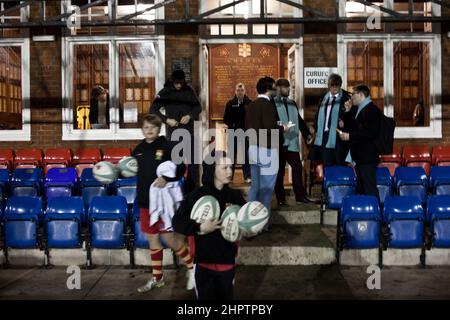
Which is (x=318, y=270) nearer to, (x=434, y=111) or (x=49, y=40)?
(x=434, y=111)

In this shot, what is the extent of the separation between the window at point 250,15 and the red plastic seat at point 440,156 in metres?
3.36

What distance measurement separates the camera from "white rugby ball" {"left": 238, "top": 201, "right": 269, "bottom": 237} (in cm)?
503

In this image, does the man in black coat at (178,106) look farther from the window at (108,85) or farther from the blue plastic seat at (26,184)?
the window at (108,85)

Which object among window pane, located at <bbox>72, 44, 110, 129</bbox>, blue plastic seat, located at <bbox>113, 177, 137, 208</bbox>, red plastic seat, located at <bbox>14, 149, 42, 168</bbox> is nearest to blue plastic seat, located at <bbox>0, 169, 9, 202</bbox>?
red plastic seat, located at <bbox>14, 149, 42, 168</bbox>

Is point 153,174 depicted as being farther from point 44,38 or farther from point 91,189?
point 44,38

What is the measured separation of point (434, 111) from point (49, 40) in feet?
24.3

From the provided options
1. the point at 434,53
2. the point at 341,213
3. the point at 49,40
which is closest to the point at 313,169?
the point at 341,213

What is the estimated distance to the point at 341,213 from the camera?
8.02m

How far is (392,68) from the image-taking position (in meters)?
12.1

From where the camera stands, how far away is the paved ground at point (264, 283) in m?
6.80

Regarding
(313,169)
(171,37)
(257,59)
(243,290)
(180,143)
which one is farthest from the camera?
(257,59)

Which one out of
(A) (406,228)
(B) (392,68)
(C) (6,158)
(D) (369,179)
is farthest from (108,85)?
(A) (406,228)

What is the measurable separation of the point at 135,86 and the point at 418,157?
5.35m

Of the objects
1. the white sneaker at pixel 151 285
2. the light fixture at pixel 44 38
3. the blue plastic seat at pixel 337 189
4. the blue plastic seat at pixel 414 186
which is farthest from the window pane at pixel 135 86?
the white sneaker at pixel 151 285
